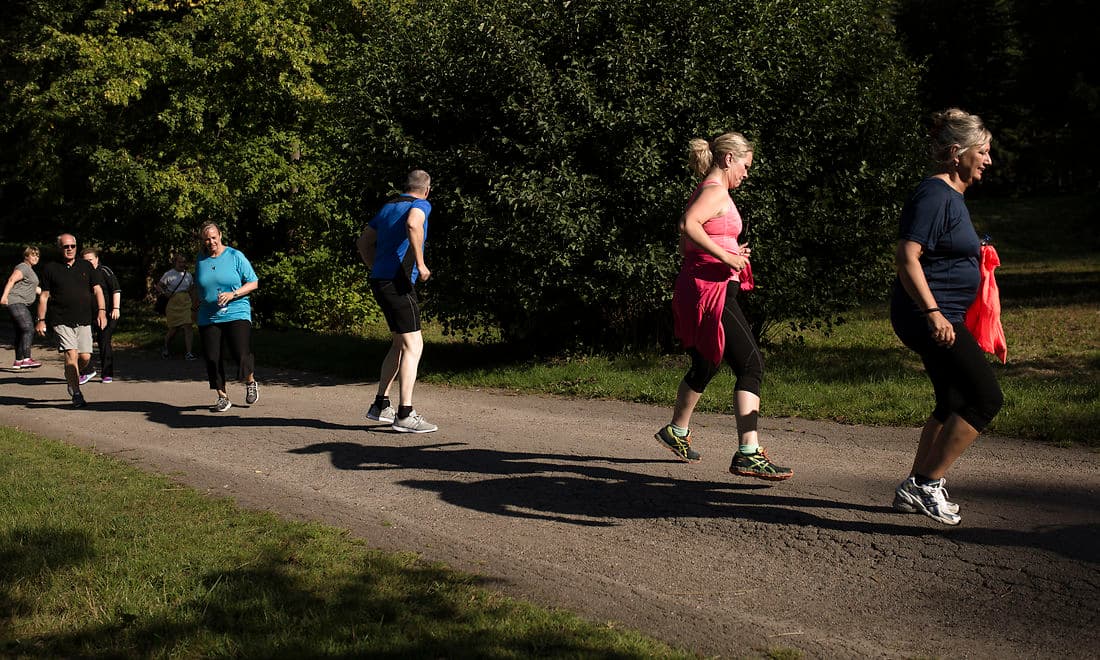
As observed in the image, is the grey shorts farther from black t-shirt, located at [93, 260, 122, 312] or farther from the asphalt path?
black t-shirt, located at [93, 260, 122, 312]

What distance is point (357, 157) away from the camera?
13219mm

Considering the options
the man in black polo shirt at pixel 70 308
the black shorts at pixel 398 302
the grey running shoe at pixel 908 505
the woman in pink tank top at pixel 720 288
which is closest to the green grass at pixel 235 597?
the grey running shoe at pixel 908 505

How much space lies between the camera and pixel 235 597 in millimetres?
4586

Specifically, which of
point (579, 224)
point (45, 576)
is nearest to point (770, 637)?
point (45, 576)

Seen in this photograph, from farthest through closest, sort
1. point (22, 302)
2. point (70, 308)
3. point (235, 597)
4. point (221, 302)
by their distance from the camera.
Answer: point (22, 302)
point (70, 308)
point (221, 302)
point (235, 597)

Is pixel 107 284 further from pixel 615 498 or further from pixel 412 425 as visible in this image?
pixel 615 498

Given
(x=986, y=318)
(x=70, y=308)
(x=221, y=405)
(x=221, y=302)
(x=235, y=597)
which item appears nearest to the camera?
(x=235, y=597)

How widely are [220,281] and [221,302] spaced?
22cm

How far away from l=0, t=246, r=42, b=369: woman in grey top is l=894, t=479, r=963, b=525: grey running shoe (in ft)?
47.3

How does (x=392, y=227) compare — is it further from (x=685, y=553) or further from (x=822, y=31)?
(x=822, y=31)

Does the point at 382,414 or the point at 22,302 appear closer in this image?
the point at 382,414

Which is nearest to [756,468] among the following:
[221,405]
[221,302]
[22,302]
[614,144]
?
[221,302]

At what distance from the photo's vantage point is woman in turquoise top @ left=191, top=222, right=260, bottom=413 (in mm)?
10000

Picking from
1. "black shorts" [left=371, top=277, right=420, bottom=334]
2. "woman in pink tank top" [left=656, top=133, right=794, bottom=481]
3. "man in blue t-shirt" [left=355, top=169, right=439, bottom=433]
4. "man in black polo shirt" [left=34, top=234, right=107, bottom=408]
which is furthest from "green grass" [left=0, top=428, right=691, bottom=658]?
"man in black polo shirt" [left=34, top=234, right=107, bottom=408]
